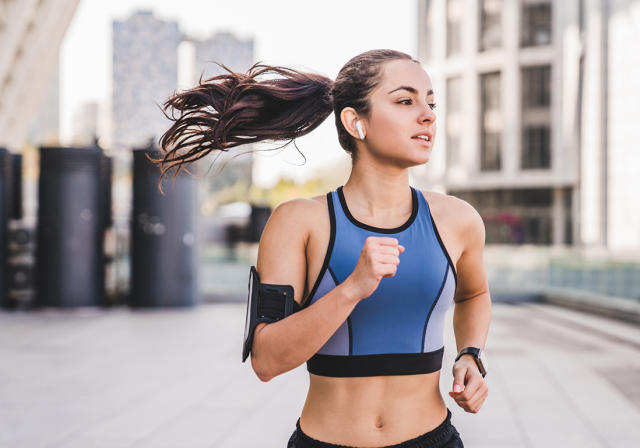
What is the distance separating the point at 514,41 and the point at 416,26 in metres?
9.12

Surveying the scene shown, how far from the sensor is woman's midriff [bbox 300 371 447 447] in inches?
71.7

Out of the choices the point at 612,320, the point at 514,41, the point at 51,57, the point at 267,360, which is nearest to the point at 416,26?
the point at 514,41

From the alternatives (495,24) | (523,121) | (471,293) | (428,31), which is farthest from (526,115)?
(471,293)

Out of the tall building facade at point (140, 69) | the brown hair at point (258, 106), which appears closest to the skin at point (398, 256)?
the brown hair at point (258, 106)

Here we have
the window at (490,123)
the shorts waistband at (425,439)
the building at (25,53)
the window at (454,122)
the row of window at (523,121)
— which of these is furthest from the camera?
the window at (454,122)

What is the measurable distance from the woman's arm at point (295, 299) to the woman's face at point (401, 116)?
236 millimetres

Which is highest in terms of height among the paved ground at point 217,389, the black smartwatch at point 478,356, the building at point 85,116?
the building at point 85,116

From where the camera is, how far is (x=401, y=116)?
71.7 inches

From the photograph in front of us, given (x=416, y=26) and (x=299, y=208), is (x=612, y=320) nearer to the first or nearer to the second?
(x=299, y=208)

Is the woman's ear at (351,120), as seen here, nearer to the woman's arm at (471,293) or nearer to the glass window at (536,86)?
the woman's arm at (471,293)

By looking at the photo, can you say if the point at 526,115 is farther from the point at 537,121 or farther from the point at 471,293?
the point at 471,293

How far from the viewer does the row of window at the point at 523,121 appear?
46.4 meters

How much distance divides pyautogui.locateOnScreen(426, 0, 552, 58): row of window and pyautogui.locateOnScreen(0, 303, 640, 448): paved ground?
3933cm

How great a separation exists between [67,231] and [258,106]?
36.2 feet
